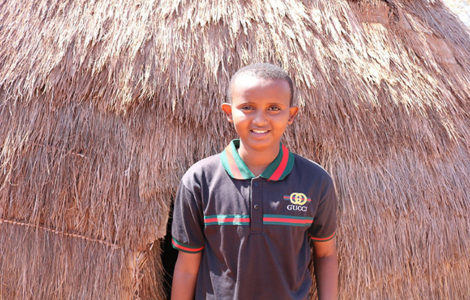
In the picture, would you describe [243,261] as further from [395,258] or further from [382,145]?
[382,145]

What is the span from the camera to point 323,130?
2186 mm

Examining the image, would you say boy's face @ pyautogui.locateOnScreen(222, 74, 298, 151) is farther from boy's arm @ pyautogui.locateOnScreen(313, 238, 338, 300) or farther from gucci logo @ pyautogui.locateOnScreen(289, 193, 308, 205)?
boy's arm @ pyautogui.locateOnScreen(313, 238, 338, 300)

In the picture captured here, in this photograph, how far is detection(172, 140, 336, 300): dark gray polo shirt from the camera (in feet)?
5.36

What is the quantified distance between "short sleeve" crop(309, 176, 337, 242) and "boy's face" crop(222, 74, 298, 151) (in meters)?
0.31

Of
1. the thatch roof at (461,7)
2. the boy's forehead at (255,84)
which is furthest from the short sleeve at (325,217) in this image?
the thatch roof at (461,7)

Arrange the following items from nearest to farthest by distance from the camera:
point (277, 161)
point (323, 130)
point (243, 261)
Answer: point (243, 261) < point (277, 161) < point (323, 130)

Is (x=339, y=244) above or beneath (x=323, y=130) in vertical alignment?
beneath

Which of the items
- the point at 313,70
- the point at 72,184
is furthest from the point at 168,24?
the point at 72,184

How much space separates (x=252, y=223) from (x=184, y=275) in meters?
0.38

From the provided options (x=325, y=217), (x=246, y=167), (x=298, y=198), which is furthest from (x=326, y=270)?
(x=246, y=167)

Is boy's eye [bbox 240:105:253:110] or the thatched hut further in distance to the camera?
the thatched hut

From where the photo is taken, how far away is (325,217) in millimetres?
1758

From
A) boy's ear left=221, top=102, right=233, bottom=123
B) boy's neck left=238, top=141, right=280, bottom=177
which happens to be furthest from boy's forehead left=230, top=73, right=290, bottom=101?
boy's neck left=238, top=141, right=280, bottom=177

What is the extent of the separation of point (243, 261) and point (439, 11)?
7.77 ft
